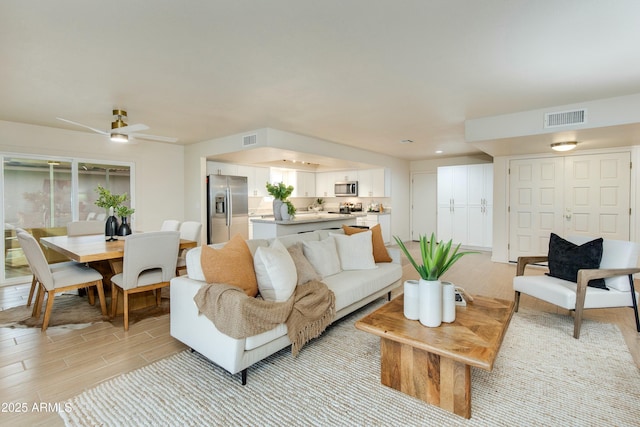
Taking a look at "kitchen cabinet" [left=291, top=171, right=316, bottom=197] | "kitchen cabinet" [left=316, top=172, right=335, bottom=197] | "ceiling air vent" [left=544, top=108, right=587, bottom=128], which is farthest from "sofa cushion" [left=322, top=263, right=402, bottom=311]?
"kitchen cabinet" [left=316, top=172, right=335, bottom=197]

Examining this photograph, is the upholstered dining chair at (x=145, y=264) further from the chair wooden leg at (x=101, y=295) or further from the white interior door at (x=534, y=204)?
the white interior door at (x=534, y=204)

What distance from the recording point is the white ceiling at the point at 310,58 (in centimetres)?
186

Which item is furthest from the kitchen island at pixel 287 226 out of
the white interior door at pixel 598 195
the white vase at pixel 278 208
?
the white interior door at pixel 598 195

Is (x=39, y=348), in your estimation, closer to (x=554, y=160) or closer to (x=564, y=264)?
(x=564, y=264)

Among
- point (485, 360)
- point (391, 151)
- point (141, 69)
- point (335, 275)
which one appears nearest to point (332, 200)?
point (391, 151)

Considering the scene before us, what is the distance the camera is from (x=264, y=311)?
2059 mm

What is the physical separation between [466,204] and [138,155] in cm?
698

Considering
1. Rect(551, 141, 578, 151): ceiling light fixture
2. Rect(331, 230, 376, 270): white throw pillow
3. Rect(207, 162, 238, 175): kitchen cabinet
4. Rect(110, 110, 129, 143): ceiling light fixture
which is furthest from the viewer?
Rect(207, 162, 238, 175): kitchen cabinet

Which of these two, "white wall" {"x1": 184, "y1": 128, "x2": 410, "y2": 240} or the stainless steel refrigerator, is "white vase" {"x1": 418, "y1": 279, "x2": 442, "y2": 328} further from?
the stainless steel refrigerator

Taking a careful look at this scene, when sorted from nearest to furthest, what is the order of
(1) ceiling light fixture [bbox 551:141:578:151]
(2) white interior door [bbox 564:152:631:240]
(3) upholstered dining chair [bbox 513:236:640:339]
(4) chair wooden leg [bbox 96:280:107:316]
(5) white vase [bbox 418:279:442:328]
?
(5) white vase [bbox 418:279:442:328], (3) upholstered dining chair [bbox 513:236:640:339], (4) chair wooden leg [bbox 96:280:107:316], (1) ceiling light fixture [bbox 551:141:578:151], (2) white interior door [bbox 564:152:631:240]

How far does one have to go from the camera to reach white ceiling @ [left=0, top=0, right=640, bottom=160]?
186 cm

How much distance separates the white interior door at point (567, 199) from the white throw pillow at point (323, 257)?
442cm

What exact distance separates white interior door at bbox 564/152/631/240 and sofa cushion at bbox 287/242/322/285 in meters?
5.09

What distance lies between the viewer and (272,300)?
2340 millimetres
